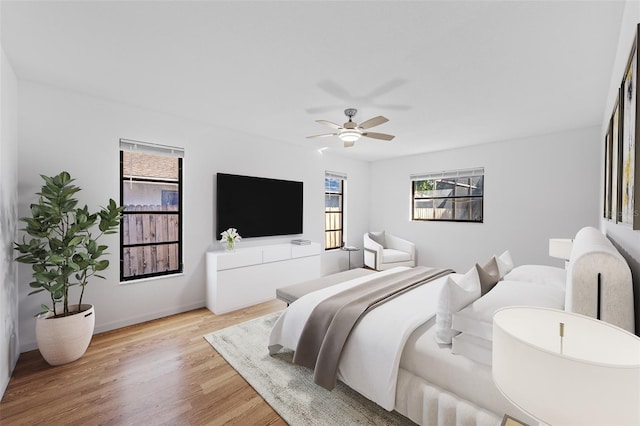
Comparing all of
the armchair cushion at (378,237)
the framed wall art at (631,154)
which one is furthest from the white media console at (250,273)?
the framed wall art at (631,154)

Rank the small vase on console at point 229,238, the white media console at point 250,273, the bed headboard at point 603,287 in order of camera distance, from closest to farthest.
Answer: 1. the bed headboard at point 603,287
2. the white media console at point 250,273
3. the small vase on console at point 229,238

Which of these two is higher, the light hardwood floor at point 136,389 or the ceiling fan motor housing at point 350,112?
the ceiling fan motor housing at point 350,112

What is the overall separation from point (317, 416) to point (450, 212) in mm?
4451

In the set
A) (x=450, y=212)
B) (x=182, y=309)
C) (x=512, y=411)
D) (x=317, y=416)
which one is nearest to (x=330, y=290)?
(x=317, y=416)

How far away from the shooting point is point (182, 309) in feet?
11.7

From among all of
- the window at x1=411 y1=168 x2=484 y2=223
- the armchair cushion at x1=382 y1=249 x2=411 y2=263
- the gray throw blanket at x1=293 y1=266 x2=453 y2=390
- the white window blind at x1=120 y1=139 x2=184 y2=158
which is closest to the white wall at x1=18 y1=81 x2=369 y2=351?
the white window blind at x1=120 y1=139 x2=184 y2=158

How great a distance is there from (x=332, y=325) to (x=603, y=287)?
1.45 metres

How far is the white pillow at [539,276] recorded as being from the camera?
7.43 feet

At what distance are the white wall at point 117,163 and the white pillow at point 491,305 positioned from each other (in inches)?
128

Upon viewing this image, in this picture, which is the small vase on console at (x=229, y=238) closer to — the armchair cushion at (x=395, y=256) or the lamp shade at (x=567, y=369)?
the armchair cushion at (x=395, y=256)

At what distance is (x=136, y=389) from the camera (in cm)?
206

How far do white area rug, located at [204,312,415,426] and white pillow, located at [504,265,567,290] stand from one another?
155cm

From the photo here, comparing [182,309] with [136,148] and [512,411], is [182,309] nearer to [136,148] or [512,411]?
[136,148]

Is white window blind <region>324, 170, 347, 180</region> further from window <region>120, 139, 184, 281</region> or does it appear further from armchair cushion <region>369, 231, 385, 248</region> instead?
window <region>120, 139, 184, 281</region>
